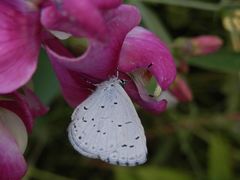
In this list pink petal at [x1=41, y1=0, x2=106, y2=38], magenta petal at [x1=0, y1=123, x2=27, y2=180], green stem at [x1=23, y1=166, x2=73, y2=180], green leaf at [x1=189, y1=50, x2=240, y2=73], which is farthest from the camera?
green stem at [x1=23, y1=166, x2=73, y2=180]

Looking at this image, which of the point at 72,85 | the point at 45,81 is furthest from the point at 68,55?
the point at 45,81

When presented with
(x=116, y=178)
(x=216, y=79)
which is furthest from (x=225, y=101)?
(x=116, y=178)

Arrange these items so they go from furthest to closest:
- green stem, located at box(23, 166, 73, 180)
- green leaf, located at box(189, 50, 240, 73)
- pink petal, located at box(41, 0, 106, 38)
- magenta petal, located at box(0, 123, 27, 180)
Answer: green stem, located at box(23, 166, 73, 180), green leaf, located at box(189, 50, 240, 73), magenta petal, located at box(0, 123, 27, 180), pink petal, located at box(41, 0, 106, 38)

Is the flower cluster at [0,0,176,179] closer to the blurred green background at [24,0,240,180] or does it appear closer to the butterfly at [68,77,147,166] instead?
the butterfly at [68,77,147,166]

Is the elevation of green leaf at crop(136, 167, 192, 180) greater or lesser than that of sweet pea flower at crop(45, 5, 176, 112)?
lesser

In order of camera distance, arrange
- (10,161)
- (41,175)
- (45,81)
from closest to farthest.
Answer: (10,161)
(45,81)
(41,175)

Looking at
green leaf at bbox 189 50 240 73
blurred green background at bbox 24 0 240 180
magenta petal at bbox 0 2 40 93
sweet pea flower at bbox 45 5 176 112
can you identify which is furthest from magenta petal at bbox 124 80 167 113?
blurred green background at bbox 24 0 240 180

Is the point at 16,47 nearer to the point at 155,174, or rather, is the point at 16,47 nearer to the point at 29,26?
the point at 29,26

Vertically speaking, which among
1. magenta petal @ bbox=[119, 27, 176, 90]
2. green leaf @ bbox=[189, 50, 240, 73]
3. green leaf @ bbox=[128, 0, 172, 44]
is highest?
magenta petal @ bbox=[119, 27, 176, 90]
